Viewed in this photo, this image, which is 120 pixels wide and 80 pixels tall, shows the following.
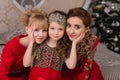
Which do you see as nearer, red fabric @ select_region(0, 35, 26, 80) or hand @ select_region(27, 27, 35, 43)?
hand @ select_region(27, 27, 35, 43)

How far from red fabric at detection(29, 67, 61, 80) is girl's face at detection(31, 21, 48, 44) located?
0.17m

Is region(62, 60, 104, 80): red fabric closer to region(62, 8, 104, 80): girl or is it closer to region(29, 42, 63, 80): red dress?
region(62, 8, 104, 80): girl

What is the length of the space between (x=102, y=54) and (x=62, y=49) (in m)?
0.86

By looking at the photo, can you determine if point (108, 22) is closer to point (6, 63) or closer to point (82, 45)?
point (82, 45)

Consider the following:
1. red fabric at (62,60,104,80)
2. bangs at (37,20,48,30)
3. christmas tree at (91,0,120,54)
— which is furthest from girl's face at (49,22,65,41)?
christmas tree at (91,0,120,54)

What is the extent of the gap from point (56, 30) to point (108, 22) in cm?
157

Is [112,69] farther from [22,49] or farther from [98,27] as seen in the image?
[98,27]

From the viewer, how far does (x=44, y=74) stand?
1.72m

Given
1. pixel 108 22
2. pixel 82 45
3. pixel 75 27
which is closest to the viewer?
pixel 75 27

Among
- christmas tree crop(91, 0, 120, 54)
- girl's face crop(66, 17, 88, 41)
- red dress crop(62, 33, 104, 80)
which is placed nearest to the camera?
girl's face crop(66, 17, 88, 41)

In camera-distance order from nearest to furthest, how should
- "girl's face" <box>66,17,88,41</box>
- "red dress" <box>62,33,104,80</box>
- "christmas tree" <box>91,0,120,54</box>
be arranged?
"girl's face" <box>66,17,88,41</box>
"red dress" <box>62,33,104,80</box>
"christmas tree" <box>91,0,120,54</box>

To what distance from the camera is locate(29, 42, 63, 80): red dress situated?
1.73 m

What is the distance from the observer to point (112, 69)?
210 centimetres

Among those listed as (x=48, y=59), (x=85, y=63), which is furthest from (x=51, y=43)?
(x=85, y=63)
